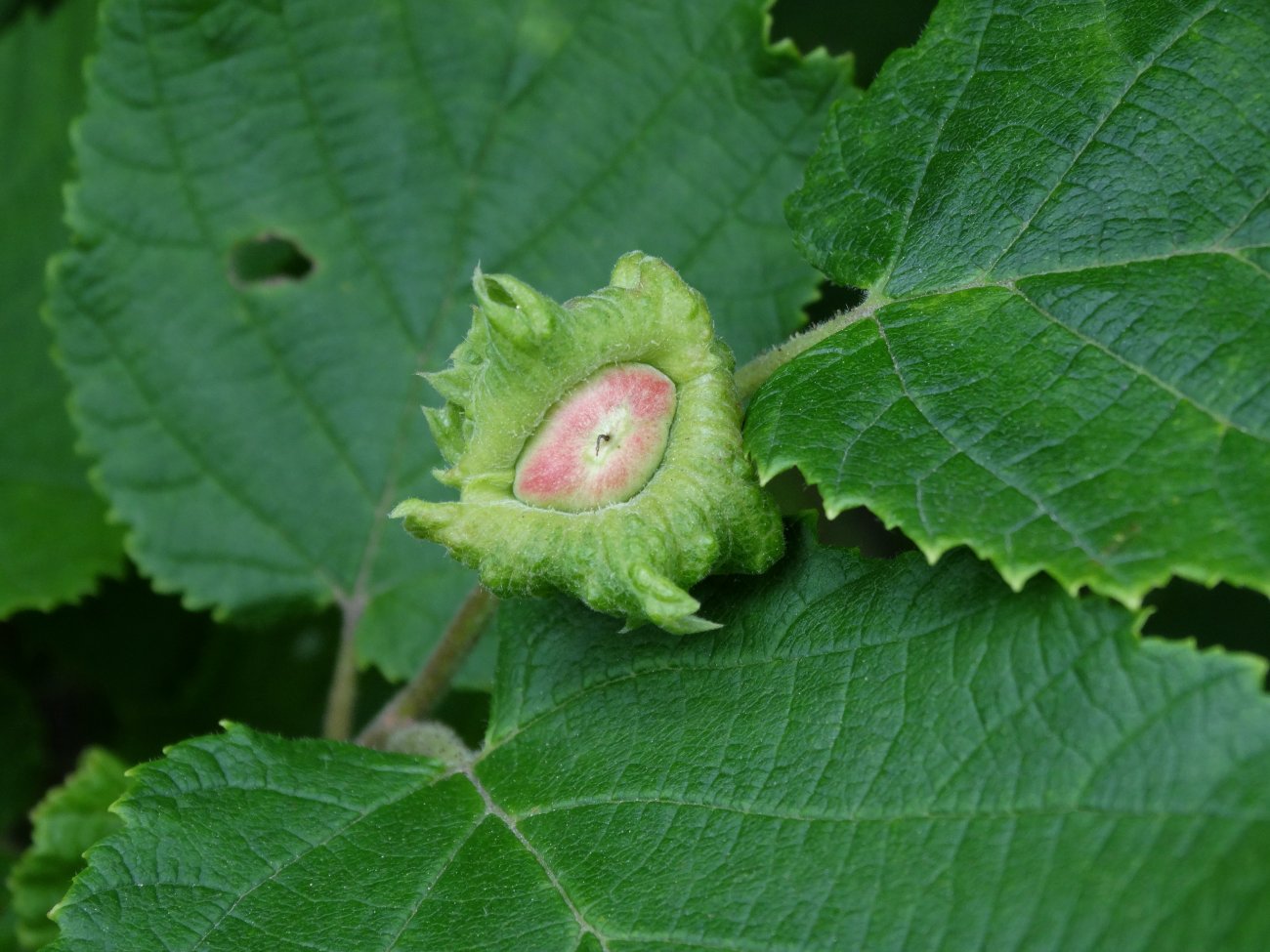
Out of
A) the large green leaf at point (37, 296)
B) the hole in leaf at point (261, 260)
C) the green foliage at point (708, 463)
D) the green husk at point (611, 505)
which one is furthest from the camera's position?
the large green leaf at point (37, 296)

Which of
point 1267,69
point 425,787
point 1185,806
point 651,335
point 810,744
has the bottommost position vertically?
point 425,787

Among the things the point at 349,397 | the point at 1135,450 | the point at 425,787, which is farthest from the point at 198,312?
the point at 1135,450

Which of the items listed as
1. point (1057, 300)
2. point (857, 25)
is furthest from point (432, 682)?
point (857, 25)

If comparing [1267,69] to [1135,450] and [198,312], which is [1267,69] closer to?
[1135,450]

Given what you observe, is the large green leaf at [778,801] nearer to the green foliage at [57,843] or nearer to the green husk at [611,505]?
the green husk at [611,505]

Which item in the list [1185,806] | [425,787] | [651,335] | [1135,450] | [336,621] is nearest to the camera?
[1185,806]

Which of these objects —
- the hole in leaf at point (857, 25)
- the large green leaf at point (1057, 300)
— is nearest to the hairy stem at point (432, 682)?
the large green leaf at point (1057, 300)
